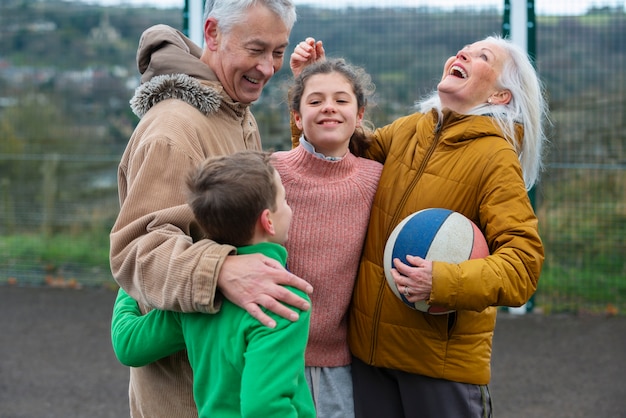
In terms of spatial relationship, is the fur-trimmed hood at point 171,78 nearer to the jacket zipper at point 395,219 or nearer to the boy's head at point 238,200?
the boy's head at point 238,200

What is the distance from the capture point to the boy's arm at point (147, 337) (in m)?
2.49

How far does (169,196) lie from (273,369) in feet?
2.21

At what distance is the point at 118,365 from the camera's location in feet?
20.9

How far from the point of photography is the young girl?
298 centimetres

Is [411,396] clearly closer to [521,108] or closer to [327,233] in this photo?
[327,233]

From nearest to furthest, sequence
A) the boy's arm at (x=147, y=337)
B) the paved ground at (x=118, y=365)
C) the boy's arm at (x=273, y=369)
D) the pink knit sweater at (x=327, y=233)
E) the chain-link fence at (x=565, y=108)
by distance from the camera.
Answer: the boy's arm at (x=273, y=369)
the boy's arm at (x=147, y=337)
the pink knit sweater at (x=327, y=233)
the paved ground at (x=118, y=365)
the chain-link fence at (x=565, y=108)

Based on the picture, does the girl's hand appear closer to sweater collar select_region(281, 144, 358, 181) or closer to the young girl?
the young girl

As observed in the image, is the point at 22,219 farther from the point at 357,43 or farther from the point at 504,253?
the point at 504,253

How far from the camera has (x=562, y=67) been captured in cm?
739

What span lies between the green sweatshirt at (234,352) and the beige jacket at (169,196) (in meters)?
0.07

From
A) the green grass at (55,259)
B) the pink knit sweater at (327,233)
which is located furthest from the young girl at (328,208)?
the green grass at (55,259)

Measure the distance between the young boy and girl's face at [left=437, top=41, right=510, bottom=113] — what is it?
94 cm

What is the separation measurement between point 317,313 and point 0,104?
6735 millimetres

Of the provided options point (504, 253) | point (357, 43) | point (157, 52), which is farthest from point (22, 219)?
point (504, 253)
